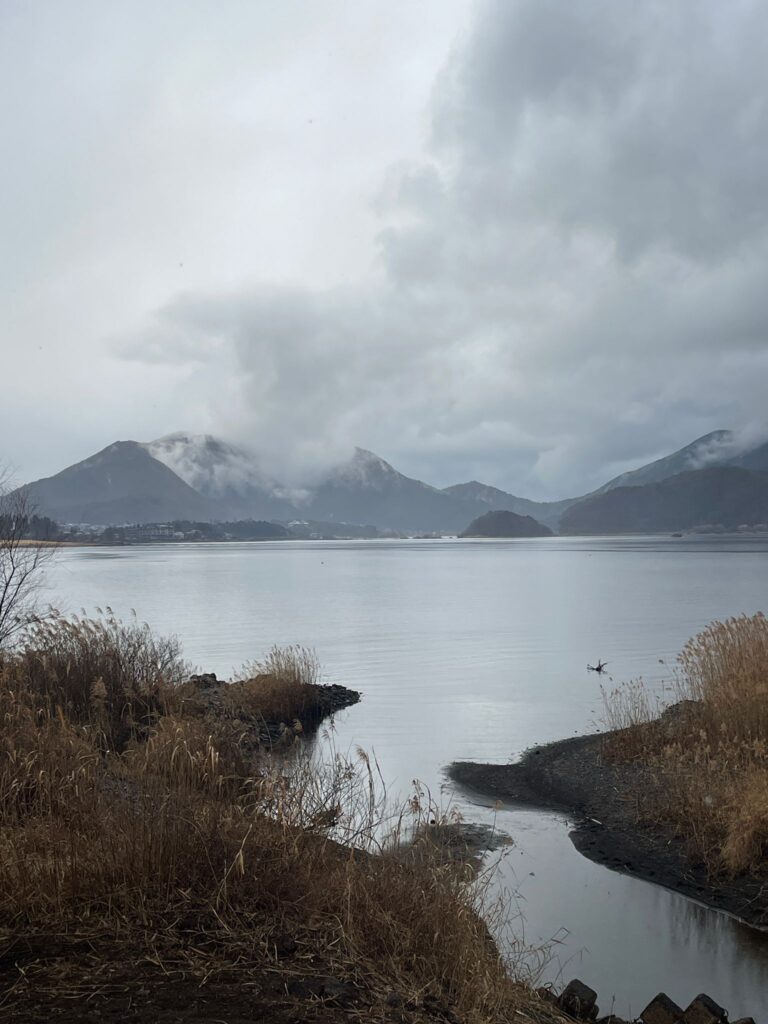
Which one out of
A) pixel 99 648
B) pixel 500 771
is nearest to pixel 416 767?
pixel 500 771

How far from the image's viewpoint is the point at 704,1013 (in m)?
7.11

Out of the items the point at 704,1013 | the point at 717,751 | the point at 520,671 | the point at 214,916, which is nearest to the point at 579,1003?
the point at 704,1013

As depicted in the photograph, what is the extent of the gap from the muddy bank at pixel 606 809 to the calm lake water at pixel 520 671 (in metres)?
0.33

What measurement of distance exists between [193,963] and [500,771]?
14.8 metres

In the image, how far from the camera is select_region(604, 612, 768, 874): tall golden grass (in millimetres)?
11680

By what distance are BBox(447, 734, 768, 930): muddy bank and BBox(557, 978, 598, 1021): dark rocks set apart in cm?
399

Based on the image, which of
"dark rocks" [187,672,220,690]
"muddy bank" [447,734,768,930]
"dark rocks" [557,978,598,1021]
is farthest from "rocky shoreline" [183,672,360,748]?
"dark rocks" [557,978,598,1021]

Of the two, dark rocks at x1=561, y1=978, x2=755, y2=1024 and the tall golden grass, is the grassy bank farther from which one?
the tall golden grass

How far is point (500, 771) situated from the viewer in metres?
18.8

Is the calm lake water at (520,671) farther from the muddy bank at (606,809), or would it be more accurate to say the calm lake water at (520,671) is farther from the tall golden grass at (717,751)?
the tall golden grass at (717,751)

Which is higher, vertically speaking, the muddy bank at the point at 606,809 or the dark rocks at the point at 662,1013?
the dark rocks at the point at 662,1013

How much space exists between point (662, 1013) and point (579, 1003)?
0.72 meters

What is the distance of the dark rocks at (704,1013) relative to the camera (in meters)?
7.08

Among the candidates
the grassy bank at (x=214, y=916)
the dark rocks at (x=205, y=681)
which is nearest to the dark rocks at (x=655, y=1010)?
the grassy bank at (x=214, y=916)
